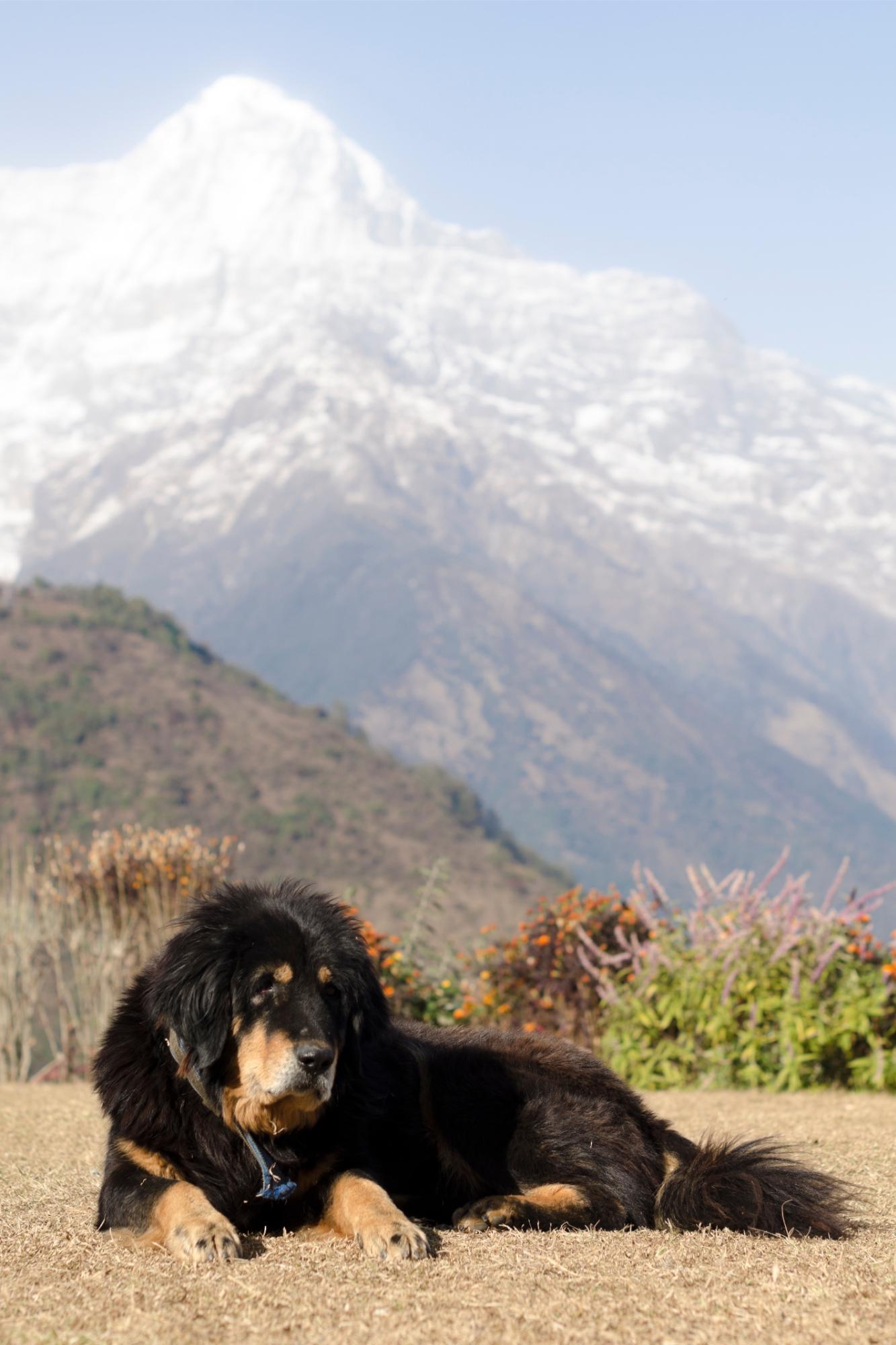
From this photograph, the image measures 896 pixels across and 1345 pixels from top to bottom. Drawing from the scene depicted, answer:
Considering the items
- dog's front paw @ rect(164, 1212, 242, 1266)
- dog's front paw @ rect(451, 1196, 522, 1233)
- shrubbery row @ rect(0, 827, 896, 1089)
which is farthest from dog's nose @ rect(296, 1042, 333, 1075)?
shrubbery row @ rect(0, 827, 896, 1089)

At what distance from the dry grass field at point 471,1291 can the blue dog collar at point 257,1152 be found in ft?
0.52

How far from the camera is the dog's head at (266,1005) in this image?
4328mm

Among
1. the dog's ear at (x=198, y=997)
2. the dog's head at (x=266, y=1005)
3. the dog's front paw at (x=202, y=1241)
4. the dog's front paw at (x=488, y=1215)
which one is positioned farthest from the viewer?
the dog's front paw at (x=488, y=1215)

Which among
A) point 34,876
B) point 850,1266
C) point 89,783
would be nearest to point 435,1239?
point 850,1266

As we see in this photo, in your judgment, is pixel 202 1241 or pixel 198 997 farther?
pixel 198 997

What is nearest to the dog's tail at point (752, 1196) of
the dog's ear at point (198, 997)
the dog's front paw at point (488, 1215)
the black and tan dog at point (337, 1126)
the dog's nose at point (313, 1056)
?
the black and tan dog at point (337, 1126)

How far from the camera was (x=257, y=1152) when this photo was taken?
4.52 metres

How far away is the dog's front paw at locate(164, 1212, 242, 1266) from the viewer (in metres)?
4.21

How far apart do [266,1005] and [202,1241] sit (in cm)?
71

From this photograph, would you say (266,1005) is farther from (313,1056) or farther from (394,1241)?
(394,1241)

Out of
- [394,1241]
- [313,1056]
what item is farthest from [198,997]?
[394,1241]

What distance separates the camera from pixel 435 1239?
177 inches

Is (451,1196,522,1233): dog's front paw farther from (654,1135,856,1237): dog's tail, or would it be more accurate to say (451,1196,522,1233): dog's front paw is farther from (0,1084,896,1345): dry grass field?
(654,1135,856,1237): dog's tail

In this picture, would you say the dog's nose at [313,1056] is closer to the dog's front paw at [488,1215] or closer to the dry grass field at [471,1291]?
the dry grass field at [471,1291]
